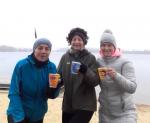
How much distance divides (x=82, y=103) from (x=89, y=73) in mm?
388

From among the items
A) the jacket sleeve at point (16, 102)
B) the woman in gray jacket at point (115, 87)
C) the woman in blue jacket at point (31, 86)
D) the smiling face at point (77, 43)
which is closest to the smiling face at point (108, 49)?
the woman in gray jacket at point (115, 87)

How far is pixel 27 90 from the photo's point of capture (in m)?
4.50

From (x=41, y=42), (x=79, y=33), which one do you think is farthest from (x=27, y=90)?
(x=79, y=33)

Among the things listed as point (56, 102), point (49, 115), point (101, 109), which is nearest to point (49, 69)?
point (101, 109)

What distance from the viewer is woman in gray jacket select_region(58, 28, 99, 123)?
4828 millimetres

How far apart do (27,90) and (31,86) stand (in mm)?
61

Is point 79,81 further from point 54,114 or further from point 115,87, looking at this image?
point 54,114

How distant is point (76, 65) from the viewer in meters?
4.68

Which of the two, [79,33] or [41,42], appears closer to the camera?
[41,42]

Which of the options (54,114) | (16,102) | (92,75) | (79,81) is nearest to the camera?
(16,102)

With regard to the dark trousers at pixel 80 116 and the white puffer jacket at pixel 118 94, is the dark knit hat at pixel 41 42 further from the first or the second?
the dark trousers at pixel 80 116

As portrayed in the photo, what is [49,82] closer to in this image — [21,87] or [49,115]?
[21,87]

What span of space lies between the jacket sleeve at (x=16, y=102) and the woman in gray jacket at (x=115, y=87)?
985 millimetres

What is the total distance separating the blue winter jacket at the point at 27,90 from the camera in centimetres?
442
